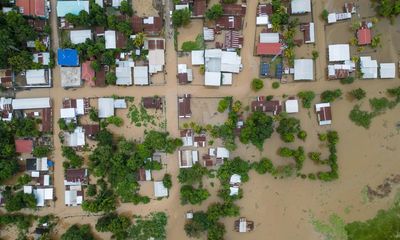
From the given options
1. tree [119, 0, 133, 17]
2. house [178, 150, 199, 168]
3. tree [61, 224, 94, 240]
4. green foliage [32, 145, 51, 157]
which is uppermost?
tree [119, 0, 133, 17]

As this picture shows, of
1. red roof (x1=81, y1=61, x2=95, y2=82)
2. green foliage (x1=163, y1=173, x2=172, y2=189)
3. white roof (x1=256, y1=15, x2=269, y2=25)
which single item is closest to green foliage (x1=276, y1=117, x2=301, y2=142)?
white roof (x1=256, y1=15, x2=269, y2=25)

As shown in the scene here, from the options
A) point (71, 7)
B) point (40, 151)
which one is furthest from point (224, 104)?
point (40, 151)

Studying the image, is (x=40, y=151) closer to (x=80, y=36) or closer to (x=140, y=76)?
(x=80, y=36)

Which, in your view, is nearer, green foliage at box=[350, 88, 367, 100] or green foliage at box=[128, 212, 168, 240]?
green foliage at box=[350, 88, 367, 100]

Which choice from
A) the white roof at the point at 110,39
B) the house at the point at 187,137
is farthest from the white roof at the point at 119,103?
the house at the point at 187,137

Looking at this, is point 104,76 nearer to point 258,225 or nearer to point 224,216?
point 224,216

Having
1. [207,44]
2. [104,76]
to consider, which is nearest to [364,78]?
[207,44]

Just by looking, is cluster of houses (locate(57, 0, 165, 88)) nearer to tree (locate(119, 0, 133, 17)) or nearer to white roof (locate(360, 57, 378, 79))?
tree (locate(119, 0, 133, 17))
